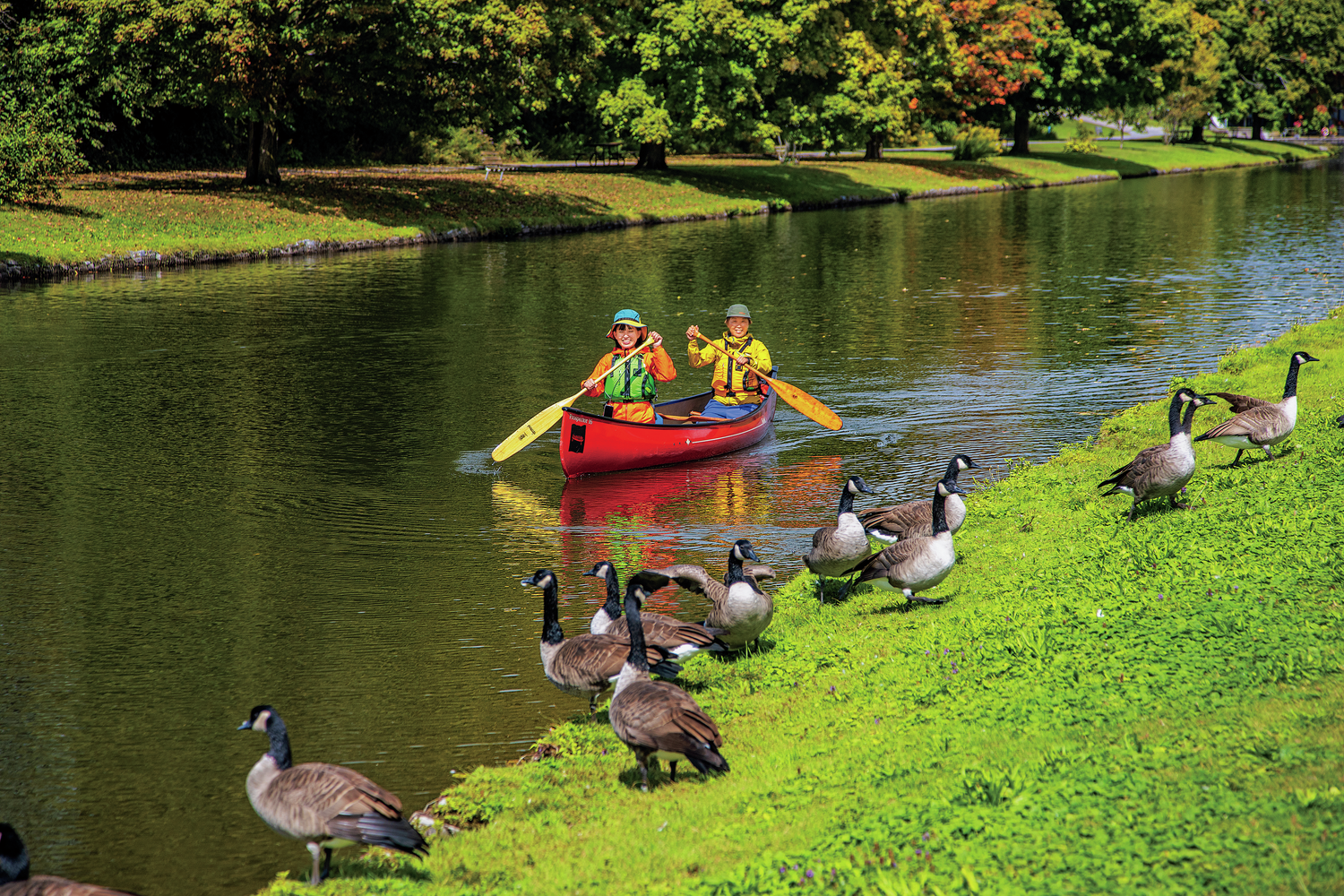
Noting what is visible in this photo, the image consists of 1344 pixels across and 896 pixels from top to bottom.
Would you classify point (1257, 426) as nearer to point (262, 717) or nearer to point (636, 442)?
point (636, 442)

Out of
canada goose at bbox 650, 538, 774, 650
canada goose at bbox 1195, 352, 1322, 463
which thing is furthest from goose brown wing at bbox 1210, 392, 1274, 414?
canada goose at bbox 650, 538, 774, 650

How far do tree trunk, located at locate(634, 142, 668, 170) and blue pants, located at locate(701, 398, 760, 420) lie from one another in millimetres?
46941

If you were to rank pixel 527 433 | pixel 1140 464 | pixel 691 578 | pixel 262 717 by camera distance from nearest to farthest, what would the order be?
pixel 262 717 → pixel 691 578 → pixel 1140 464 → pixel 527 433

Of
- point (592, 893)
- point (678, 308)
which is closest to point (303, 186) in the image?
point (678, 308)

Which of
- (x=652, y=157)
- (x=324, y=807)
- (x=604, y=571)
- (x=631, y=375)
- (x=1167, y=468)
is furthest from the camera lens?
(x=652, y=157)

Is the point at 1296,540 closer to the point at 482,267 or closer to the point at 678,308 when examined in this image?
the point at 678,308

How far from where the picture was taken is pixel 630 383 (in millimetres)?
18453

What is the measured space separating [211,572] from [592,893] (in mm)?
8901

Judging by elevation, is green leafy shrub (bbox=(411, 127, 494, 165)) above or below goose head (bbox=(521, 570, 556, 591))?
above

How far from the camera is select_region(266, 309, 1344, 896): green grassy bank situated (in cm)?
604

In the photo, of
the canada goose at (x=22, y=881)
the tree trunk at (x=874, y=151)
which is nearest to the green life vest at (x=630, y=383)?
the canada goose at (x=22, y=881)

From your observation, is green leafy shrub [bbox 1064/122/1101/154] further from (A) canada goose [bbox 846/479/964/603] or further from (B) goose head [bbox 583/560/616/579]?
(B) goose head [bbox 583/560/616/579]

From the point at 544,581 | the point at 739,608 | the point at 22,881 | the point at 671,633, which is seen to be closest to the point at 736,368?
the point at 739,608

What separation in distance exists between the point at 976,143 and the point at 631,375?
70617 millimetres
